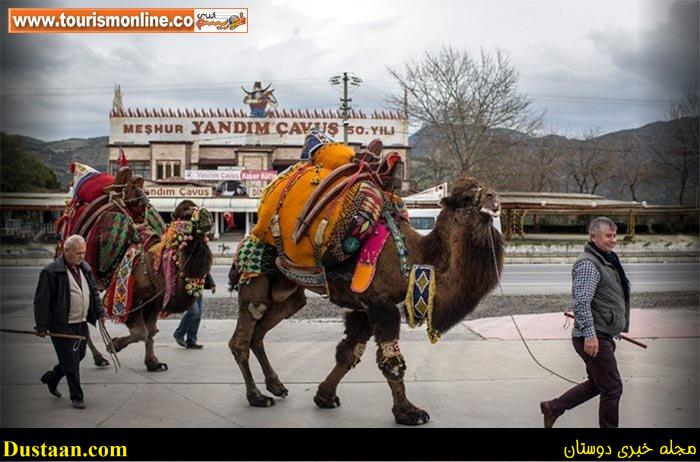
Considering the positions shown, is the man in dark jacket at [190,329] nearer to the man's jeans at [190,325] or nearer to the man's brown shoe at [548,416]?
the man's jeans at [190,325]

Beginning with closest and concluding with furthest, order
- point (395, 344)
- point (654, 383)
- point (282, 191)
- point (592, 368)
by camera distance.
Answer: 1. point (592, 368)
2. point (395, 344)
3. point (282, 191)
4. point (654, 383)

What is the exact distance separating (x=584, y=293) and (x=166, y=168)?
41.9 meters

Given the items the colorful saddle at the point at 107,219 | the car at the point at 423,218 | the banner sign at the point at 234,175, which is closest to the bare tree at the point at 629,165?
the car at the point at 423,218

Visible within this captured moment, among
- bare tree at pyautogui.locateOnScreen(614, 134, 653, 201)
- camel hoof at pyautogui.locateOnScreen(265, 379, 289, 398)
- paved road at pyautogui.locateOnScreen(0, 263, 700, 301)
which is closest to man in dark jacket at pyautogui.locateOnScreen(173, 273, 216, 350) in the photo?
camel hoof at pyautogui.locateOnScreen(265, 379, 289, 398)

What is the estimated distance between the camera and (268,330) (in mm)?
6871

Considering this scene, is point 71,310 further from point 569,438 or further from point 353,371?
point 569,438

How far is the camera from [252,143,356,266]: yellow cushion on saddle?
6078 mm

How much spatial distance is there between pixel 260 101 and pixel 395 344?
4139cm

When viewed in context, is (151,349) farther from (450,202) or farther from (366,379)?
(450,202)

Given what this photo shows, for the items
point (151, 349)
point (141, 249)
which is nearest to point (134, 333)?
point (151, 349)

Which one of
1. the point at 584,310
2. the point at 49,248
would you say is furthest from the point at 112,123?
the point at 584,310

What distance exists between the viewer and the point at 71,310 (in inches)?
240

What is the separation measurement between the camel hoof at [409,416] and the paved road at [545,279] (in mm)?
9199

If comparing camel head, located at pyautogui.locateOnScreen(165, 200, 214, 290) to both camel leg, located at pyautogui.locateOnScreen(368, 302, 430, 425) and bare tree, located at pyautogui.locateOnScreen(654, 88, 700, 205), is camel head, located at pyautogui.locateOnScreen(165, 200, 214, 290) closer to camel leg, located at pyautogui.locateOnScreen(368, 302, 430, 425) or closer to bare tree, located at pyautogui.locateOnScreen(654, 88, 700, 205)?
camel leg, located at pyautogui.locateOnScreen(368, 302, 430, 425)
